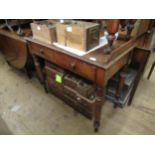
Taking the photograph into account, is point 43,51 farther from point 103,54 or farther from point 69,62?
point 103,54

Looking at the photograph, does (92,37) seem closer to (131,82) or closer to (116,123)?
(131,82)

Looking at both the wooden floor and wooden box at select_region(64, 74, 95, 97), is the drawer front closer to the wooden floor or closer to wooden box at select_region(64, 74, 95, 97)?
wooden box at select_region(64, 74, 95, 97)

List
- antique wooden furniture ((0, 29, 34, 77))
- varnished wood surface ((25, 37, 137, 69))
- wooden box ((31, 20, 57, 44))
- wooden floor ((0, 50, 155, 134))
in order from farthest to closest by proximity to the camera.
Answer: antique wooden furniture ((0, 29, 34, 77))
wooden floor ((0, 50, 155, 134))
wooden box ((31, 20, 57, 44))
varnished wood surface ((25, 37, 137, 69))

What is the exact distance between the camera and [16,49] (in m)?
1.92

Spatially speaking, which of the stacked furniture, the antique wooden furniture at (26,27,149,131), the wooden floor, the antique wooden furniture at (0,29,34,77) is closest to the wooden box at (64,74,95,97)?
the stacked furniture

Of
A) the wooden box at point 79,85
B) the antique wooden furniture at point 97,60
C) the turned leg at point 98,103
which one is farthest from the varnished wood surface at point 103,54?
the wooden box at point 79,85

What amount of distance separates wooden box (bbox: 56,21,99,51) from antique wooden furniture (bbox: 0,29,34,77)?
2.44 ft

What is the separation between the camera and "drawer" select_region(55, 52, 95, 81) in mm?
1033

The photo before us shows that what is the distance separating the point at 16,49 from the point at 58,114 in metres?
1.07

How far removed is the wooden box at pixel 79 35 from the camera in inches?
40.1
